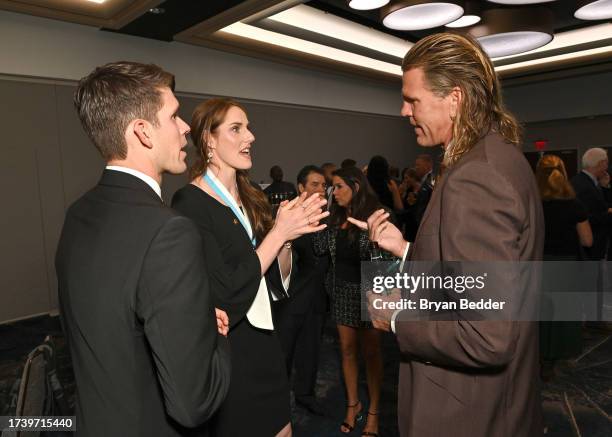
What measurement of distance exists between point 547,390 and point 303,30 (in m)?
5.13

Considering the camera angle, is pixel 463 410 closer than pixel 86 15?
Yes

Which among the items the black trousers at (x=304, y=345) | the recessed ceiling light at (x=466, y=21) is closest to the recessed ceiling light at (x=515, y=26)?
the recessed ceiling light at (x=466, y=21)

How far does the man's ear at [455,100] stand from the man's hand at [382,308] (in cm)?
53

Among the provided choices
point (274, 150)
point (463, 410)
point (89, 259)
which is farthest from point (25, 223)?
point (463, 410)

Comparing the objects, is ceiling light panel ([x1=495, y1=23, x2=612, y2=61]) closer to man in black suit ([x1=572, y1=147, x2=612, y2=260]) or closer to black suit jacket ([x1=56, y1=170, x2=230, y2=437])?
man in black suit ([x1=572, y1=147, x2=612, y2=260])

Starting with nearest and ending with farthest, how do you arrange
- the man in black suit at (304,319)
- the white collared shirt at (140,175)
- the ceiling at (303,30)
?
1. the white collared shirt at (140,175)
2. the man in black suit at (304,319)
3. the ceiling at (303,30)

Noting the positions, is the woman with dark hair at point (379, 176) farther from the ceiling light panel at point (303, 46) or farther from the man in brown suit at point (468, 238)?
the man in brown suit at point (468, 238)

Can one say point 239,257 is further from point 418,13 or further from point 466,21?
point 466,21

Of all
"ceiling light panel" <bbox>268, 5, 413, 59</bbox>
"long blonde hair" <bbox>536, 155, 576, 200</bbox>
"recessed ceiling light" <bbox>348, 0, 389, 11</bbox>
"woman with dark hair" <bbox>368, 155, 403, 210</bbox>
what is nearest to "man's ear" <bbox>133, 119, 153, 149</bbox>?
"long blonde hair" <bbox>536, 155, 576, 200</bbox>

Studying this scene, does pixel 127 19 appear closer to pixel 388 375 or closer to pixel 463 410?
pixel 388 375

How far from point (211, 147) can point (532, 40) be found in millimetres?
5674

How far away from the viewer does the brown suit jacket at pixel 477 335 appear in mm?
883

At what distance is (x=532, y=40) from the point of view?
18.4 ft

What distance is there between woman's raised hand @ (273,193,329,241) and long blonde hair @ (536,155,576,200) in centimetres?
240
